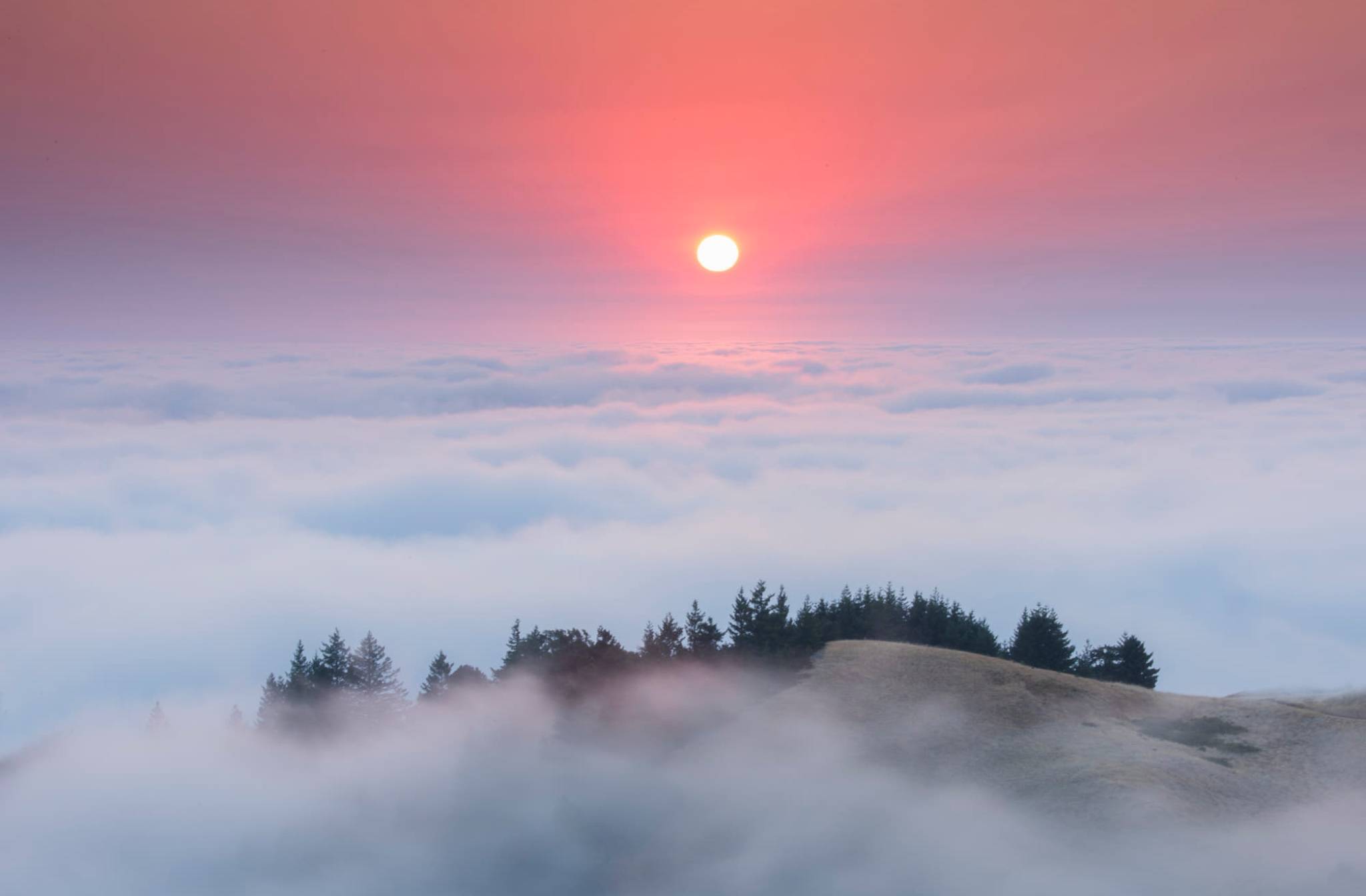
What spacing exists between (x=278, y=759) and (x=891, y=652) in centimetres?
3574

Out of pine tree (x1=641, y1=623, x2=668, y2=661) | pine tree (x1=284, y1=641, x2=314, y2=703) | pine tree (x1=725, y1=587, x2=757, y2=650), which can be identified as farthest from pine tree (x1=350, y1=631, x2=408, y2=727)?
pine tree (x1=725, y1=587, x2=757, y2=650)

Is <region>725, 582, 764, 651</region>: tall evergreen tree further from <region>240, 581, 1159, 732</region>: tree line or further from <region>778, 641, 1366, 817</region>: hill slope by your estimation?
<region>778, 641, 1366, 817</region>: hill slope

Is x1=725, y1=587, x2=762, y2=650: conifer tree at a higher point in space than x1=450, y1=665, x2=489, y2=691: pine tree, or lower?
higher

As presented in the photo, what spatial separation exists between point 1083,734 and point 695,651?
21169 millimetres

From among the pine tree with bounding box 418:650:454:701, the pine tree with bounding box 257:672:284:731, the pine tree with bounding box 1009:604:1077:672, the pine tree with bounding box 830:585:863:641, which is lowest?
the pine tree with bounding box 257:672:284:731

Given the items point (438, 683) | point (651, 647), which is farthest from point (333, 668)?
point (651, 647)

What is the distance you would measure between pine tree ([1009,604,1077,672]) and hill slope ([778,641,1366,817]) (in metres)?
13.3

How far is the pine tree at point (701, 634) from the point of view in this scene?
165ft

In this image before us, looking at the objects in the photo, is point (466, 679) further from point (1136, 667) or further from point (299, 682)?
point (1136, 667)

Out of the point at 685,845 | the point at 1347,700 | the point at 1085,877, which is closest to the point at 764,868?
the point at 685,845

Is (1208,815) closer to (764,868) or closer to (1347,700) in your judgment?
(764,868)

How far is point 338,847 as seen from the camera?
35.0 m

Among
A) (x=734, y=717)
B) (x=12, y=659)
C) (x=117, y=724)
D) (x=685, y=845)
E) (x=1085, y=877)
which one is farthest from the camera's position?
(x=12, y=659)

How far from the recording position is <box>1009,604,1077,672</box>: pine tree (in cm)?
5925
